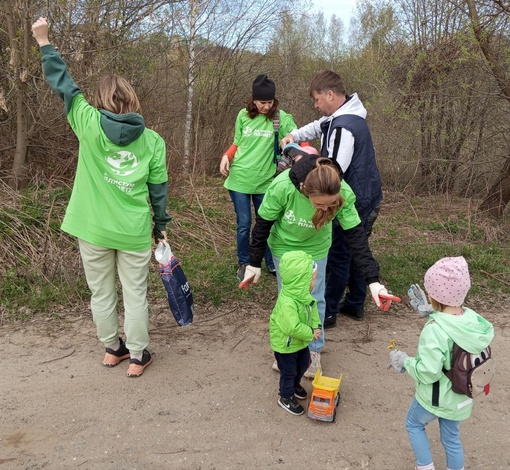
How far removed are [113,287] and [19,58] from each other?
12.6ft

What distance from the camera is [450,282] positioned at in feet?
7.47

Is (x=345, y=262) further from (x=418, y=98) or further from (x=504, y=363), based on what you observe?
(x=418, y=98)

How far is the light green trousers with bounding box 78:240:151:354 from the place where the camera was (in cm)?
324

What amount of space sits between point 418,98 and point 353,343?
230 inches

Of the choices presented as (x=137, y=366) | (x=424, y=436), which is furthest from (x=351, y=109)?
(x=137, y=366)

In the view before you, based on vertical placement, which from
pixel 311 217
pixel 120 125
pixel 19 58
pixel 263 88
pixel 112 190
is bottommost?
pixel 311 217

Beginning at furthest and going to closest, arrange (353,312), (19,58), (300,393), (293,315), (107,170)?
(19,58), (353,312), (300,393), (107,170), (293,315)

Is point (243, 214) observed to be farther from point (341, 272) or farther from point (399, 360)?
point (399, 360)

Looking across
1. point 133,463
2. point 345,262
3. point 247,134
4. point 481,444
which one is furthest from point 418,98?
point 133,463

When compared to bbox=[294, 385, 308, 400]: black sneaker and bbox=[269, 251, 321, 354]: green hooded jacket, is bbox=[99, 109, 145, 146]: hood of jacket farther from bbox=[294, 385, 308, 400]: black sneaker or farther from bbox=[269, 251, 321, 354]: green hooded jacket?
bbox=[294, 385, 308, 400]: black sneaker

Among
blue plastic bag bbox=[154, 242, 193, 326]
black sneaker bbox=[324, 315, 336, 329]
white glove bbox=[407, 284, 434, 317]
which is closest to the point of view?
white glove bbox=[407, 284, 434, 317]

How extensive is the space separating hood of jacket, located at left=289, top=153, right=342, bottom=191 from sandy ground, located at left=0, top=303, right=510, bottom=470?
4.84 ft

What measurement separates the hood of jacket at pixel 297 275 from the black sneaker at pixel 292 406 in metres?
0.73

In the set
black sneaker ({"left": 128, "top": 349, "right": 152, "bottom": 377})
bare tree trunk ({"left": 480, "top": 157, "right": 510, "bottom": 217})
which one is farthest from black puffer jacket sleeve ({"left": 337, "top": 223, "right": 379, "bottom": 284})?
bare tree trunk ({"left": 480, "top": 157, "right": 510, "bottom": 217})
